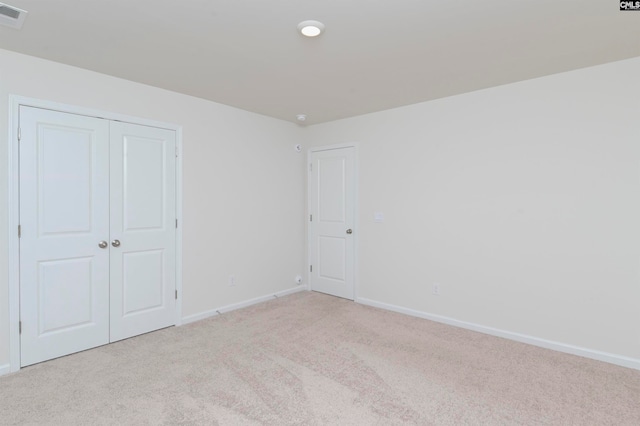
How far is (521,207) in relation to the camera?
3.26 metres

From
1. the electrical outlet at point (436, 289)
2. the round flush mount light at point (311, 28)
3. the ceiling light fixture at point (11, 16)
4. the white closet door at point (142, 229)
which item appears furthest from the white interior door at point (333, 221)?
the ceiling light fixture at point (11, 16)

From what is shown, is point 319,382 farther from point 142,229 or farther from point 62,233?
point 62,233

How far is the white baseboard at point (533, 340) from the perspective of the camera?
279 centimetres

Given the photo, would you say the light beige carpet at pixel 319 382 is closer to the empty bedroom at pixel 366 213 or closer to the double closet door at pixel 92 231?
the empty bedroom at pixel 366 213

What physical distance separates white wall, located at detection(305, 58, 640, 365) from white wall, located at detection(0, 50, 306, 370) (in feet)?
4.22

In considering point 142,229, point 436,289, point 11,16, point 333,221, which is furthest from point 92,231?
point 436,289

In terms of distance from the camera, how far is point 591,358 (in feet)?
9.52

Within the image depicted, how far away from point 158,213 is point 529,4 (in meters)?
3.55

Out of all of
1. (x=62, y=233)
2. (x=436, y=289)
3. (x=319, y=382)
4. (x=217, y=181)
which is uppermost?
(x=217, y=181)

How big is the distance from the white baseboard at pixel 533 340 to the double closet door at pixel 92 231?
2773 millimetres

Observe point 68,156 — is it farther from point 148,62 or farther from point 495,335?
point 495,335

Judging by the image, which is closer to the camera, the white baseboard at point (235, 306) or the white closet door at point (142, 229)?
the white closet door at point (142, 229)

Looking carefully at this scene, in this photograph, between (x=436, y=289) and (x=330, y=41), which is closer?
(x=330, y=41)

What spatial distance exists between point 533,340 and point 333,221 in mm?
2689
